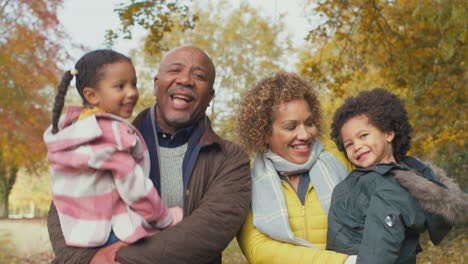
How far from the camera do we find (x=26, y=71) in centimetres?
1198

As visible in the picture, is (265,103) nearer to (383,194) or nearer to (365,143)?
(365,143)

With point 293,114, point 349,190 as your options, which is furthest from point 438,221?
point 293,114

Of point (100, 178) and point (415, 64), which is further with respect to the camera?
point (415, 64)

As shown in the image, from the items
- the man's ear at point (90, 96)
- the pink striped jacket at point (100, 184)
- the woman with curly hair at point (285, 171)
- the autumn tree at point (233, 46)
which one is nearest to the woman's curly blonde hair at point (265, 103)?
the woman with curly hair at point (285, 171)

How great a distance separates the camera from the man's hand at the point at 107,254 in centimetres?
212

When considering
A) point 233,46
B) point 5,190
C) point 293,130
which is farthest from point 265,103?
point 5,190

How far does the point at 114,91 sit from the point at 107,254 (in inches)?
32.8

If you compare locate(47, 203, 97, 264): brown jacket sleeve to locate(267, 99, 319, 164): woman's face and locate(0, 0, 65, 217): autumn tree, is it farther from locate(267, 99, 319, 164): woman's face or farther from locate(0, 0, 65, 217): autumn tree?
locate(0, 0, 65, 217): autumn tree

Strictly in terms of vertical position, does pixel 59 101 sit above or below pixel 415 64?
below

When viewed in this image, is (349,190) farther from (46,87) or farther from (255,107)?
(46,87)

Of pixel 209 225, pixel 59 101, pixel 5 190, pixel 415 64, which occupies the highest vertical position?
pixel 415 64

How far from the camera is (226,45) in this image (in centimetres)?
1964

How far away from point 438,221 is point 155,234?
151 cm

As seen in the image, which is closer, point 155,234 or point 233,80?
point 155,234
